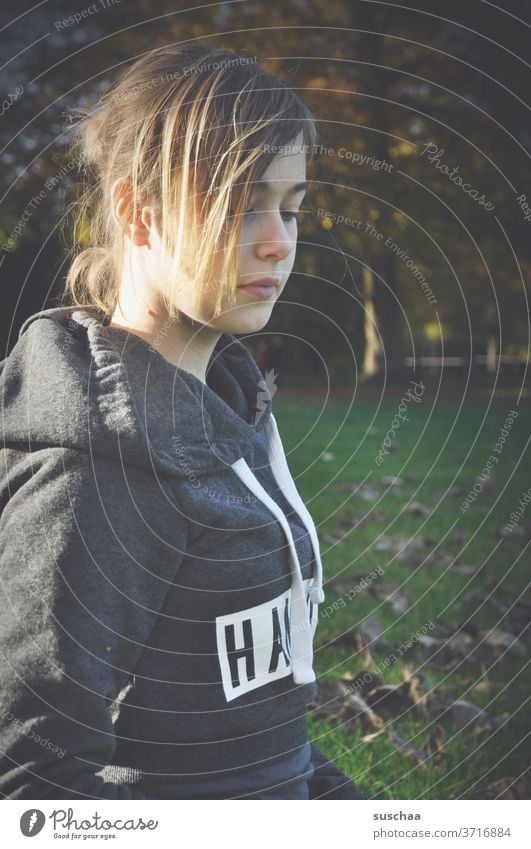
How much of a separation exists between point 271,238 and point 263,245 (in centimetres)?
2

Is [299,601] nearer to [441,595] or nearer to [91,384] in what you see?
[91,384]

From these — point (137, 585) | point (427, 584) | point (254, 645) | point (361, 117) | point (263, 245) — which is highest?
point (361, 117)

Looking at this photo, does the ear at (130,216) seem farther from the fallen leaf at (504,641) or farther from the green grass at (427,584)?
the fallen leaf at (504,641)

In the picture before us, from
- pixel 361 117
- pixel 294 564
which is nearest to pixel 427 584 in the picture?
pixel 294 564

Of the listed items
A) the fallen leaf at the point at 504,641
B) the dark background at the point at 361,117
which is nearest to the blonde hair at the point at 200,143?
the dark background at the point at 361,117

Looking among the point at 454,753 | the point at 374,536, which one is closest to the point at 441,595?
the point at 374,536

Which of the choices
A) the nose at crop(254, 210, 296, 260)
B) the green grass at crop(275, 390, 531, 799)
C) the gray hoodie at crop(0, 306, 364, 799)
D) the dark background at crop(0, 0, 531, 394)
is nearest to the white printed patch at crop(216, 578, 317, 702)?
the gray hoodie at crop(0, 306, 364, 799)

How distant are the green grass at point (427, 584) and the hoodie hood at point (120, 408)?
59cm

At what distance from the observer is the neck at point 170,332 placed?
100 centimetres

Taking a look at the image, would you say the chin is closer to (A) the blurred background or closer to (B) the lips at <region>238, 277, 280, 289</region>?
(B) the lips at <region>238, 277, 280, 289</region>

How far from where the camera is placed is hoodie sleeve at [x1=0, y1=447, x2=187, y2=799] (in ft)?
2.79

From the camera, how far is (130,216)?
1015 mm

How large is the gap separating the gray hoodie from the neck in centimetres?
3

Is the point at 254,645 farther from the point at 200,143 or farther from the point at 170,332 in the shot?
the point at 200,143
